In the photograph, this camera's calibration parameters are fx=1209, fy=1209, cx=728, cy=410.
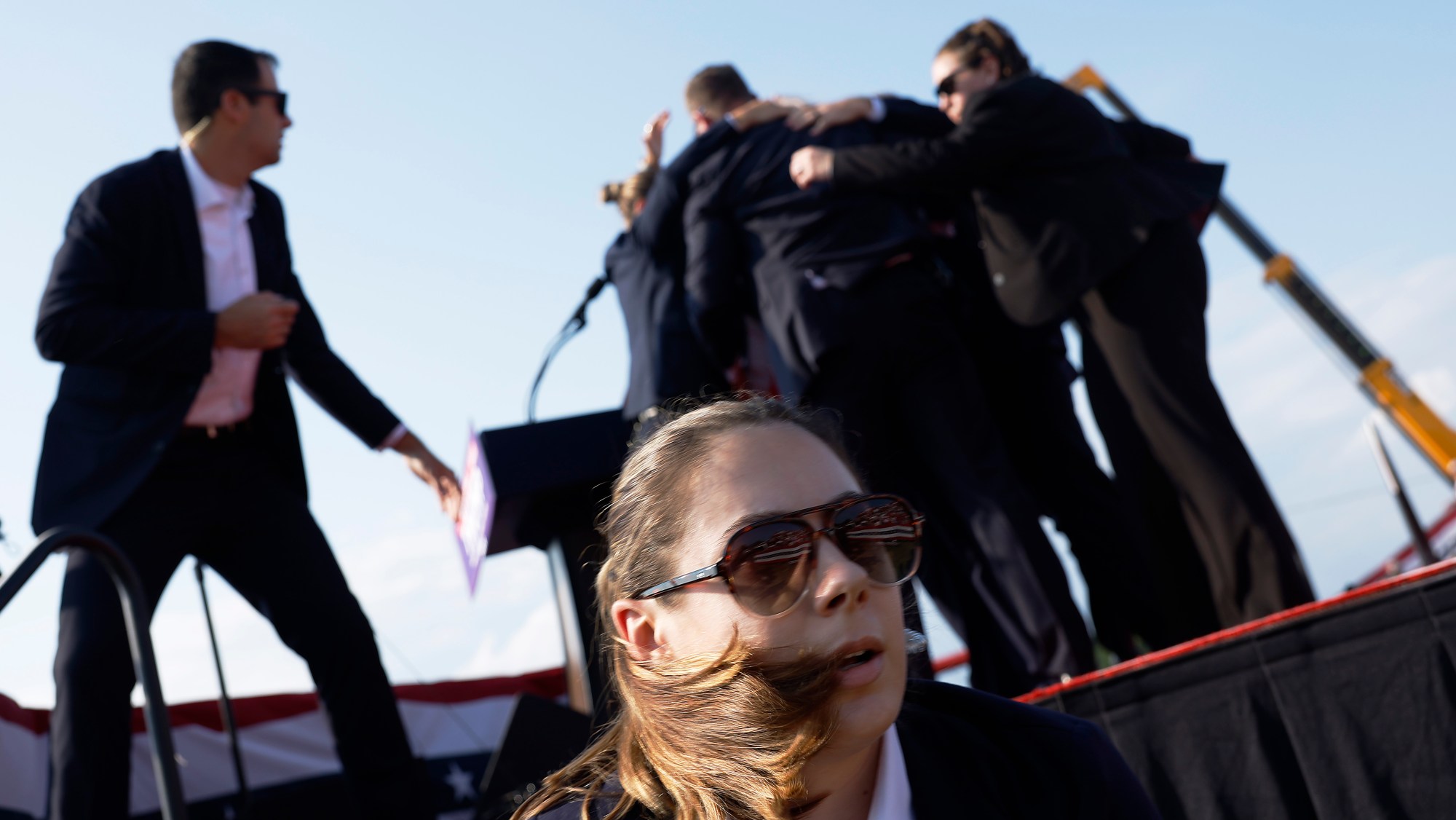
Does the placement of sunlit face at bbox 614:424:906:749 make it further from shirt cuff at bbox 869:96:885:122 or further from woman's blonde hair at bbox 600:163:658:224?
woman's blonde hair at bbox 600:163:658:224

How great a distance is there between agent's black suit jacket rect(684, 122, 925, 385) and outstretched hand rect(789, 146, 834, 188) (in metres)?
0.04

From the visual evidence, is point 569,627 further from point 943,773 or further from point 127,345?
point 943,773

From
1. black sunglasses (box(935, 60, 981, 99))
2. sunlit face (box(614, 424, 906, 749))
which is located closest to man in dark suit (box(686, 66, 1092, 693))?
black sunglasses (box(935, 60, 981, 99))

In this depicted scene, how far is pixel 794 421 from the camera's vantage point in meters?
1.62

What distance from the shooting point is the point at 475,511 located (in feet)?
12.3

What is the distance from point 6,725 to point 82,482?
139cm

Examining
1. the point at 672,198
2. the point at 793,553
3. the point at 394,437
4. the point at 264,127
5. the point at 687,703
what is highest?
the point at 264,127

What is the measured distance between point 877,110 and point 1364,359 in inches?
432

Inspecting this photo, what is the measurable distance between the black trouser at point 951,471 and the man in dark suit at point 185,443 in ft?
4.59

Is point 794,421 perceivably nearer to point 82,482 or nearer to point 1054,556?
point 1054,556

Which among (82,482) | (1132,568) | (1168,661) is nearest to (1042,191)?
(1132,568)

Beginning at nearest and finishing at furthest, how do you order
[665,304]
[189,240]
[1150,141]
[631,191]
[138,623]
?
[138,623], [189,240], [1150,141], [665,304], [631,191]

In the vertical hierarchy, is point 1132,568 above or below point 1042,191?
below

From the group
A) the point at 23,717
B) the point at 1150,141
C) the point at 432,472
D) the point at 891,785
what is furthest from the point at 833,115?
the point at 23,717
